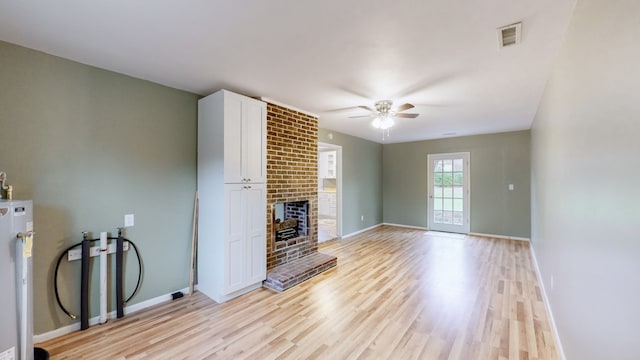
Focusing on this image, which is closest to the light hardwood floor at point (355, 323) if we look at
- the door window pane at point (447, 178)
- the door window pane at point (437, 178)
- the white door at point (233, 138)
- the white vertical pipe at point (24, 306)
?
the white vertical pipe at point (24, 306)

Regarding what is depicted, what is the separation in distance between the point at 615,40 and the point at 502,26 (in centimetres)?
91

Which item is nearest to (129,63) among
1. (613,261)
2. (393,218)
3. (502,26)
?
(502,26)

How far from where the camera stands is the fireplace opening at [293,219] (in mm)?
4017

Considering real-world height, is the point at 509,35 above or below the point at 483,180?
above

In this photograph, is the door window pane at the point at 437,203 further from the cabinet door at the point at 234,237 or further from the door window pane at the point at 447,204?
the cabinet door at the point at 234,237

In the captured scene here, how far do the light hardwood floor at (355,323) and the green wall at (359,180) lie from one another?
237 cm

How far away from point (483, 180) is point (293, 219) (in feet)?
15.5

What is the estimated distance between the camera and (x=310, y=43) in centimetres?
206

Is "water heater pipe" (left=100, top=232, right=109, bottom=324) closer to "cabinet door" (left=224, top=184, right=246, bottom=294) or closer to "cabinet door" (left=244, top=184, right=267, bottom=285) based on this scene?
"cabinet door" (left=224, top=184, right=246, bottom=294)

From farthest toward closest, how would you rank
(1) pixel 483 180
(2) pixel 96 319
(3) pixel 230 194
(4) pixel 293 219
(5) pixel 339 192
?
(1) pixel 483 180
(5) pixel 339 192
(4) pixel 293 219
(3) pixel 230 194
(2) pixel 96 319

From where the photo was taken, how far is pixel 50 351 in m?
2.09

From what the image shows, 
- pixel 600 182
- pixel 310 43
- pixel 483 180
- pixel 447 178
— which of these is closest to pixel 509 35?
pixel 600 182

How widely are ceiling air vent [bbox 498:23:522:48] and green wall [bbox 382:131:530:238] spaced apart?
4550 millimetres

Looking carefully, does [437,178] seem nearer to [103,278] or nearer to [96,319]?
[103,278]
